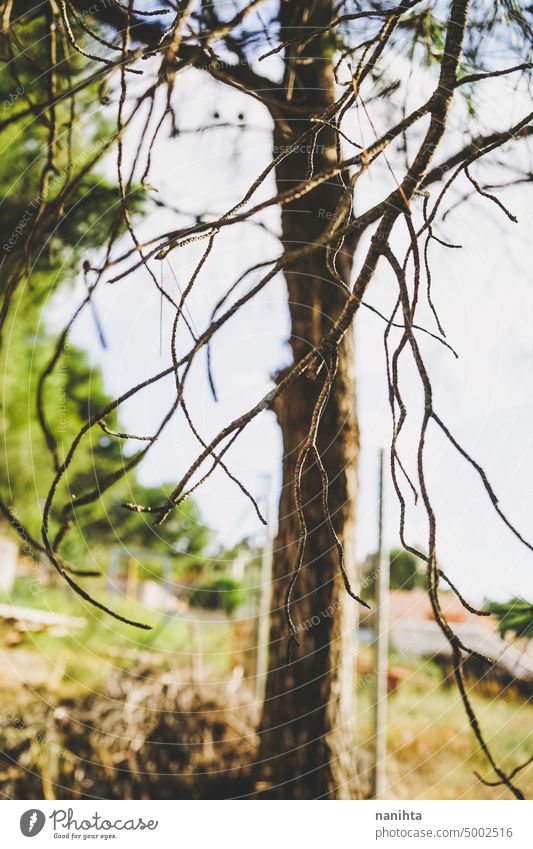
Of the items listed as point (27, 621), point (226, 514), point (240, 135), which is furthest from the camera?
point (27, 621)

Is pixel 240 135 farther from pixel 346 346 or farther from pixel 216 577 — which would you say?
pixel 216 577

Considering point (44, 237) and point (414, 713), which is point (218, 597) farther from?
point (44, 237)

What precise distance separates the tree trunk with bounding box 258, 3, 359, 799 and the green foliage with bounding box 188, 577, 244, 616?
15.8 ft

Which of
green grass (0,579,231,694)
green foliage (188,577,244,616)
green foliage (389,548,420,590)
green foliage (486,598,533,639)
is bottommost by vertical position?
green foliage (486,598,533,639)

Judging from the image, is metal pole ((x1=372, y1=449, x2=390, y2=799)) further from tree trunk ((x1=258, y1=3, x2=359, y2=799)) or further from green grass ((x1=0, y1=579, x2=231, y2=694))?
green grass ((x1=0, y1=579, x2=231, y2=694))

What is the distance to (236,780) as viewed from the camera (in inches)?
69.6

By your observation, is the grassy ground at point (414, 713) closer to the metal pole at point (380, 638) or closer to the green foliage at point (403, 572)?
the metal pole at point (380, 638)

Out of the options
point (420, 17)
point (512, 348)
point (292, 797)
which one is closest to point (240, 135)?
point (420, 17)

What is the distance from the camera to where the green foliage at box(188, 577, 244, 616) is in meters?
6.60

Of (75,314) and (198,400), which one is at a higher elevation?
(198,400)

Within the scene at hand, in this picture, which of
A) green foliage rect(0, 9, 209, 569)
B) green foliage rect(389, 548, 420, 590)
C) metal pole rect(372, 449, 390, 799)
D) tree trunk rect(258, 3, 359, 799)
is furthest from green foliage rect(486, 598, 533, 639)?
green foliage rect(389, 548, 420, 590)

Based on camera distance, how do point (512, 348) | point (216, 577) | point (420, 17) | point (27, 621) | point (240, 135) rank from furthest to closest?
point (216, 577) < point (27, 621) < point (240, 135) < point (512, 348) < point (420, 17)

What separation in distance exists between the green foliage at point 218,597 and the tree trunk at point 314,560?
4829 mm

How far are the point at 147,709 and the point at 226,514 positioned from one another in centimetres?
125
